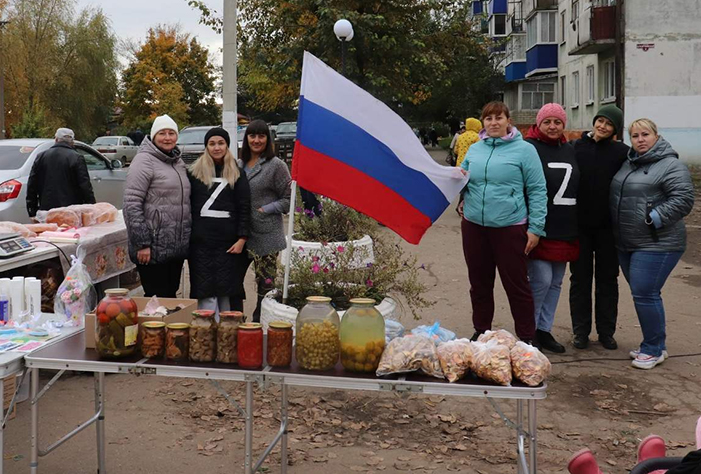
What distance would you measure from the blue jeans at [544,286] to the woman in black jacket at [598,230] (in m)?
0.25

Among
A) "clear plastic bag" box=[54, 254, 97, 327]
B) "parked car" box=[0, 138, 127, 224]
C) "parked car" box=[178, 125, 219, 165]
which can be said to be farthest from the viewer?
"parked car" box=[178, 125, 219, 165]

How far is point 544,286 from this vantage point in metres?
6.40

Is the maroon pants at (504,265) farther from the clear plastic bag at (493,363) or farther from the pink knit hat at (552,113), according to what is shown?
the clear plastic bag at (493,363)

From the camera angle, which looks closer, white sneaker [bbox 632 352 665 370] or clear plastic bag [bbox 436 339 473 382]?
clear plastic bag [bbox 436 339 473 382]

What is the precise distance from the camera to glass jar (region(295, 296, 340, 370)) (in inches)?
136

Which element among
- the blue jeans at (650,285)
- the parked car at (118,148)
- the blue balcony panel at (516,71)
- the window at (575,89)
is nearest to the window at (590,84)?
the window at (575,89)

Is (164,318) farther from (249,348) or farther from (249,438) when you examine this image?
(249,438)

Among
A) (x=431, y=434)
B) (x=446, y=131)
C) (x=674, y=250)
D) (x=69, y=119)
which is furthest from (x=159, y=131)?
(x=446, y=131)

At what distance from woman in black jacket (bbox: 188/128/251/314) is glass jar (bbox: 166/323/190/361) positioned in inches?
84.6

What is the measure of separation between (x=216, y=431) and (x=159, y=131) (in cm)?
219

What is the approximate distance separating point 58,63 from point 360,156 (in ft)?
132

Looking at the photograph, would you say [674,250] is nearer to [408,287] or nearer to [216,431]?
[408,287]

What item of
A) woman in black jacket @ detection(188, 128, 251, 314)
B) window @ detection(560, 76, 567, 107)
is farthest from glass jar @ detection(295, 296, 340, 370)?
window @ detection(560, 76, 567, 107)

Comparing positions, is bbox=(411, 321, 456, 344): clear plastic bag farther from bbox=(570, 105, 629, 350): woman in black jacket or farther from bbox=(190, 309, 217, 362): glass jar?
bbox=(570, 105, 629, 350): woman in black jacket
